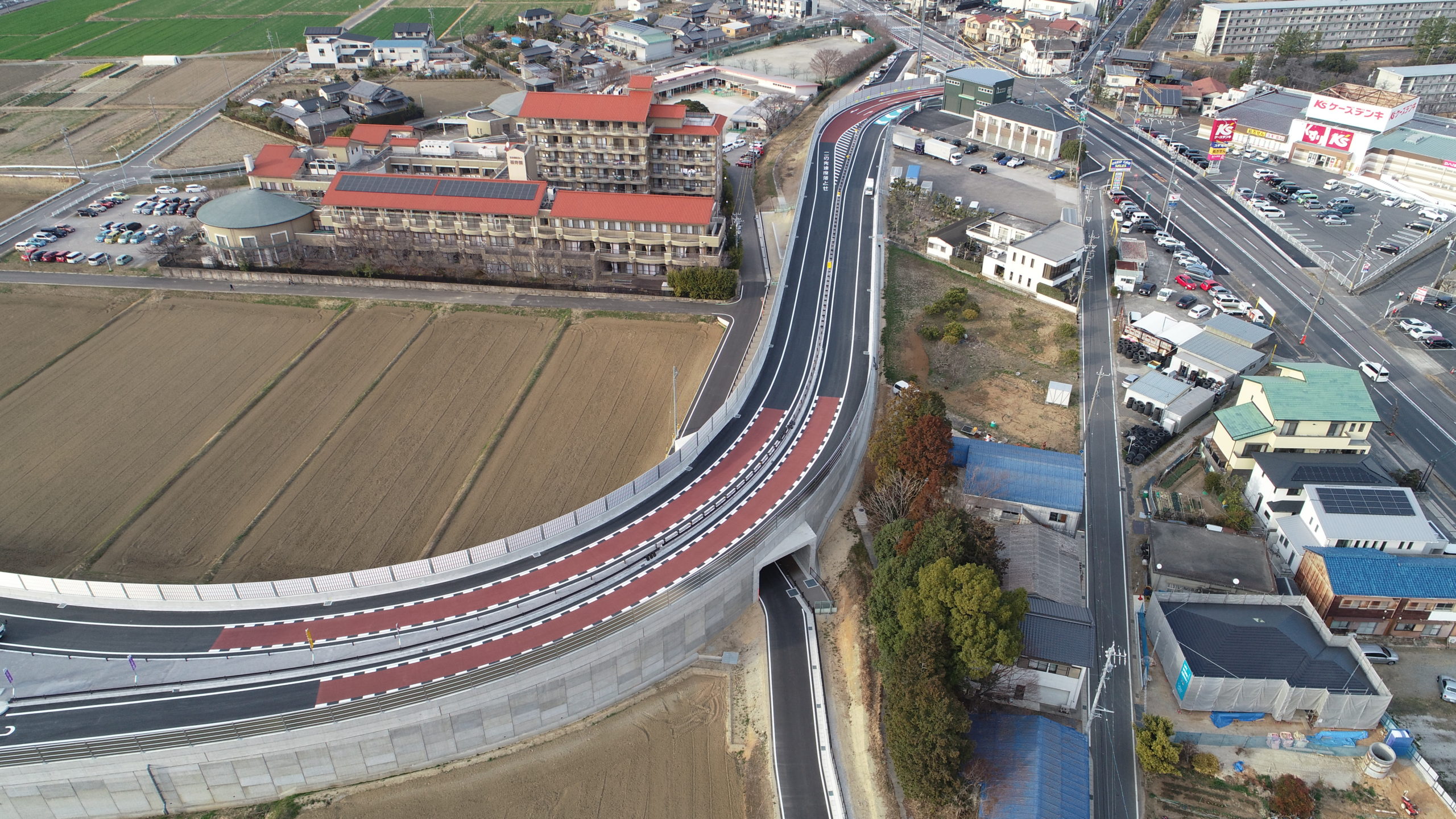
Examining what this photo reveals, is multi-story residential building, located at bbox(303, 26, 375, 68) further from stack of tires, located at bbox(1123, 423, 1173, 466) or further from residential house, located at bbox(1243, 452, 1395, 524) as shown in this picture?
residential house, located at bbox(1243, 452, 1395, 524)

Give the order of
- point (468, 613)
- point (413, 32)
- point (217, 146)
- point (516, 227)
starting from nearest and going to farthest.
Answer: point (468, 613) → point (516, 227) → point (217, 146) → point (413, 32)

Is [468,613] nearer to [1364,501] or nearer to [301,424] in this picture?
[301,424]

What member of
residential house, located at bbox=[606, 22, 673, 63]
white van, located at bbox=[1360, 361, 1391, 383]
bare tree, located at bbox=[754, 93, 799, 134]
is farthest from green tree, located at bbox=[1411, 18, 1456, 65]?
residential house, located at bbox=[606, 22, 673, 63]

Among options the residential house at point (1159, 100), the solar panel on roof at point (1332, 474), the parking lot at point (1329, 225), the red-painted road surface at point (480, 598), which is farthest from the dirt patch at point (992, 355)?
the residential house at point (1159, 100)

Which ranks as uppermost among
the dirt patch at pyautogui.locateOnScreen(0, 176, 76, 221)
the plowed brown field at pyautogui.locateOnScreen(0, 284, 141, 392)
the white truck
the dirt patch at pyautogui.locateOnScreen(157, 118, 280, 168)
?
the white truck

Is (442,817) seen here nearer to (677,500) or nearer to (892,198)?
(677,500)

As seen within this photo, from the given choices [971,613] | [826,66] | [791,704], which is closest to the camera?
[971,613]

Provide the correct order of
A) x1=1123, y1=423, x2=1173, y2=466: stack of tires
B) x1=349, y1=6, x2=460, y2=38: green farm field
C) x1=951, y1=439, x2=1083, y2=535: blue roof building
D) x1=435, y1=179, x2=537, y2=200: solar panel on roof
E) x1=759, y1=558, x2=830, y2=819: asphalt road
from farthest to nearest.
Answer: x1=349, y1=6, x2=460, y2=38: green farm field
x1=435, y1=179, x2=537, y2=200: solar panel on roof
x1=1123, y1=423, x2=1173, y2=466: stack of tires
x1=951, y1=439, x2=1083, y2=535: blue roof building
x1=759, y1=558, x2=830, y2=819: asphalt road

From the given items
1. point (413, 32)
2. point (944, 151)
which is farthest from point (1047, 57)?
point (413, 32)
